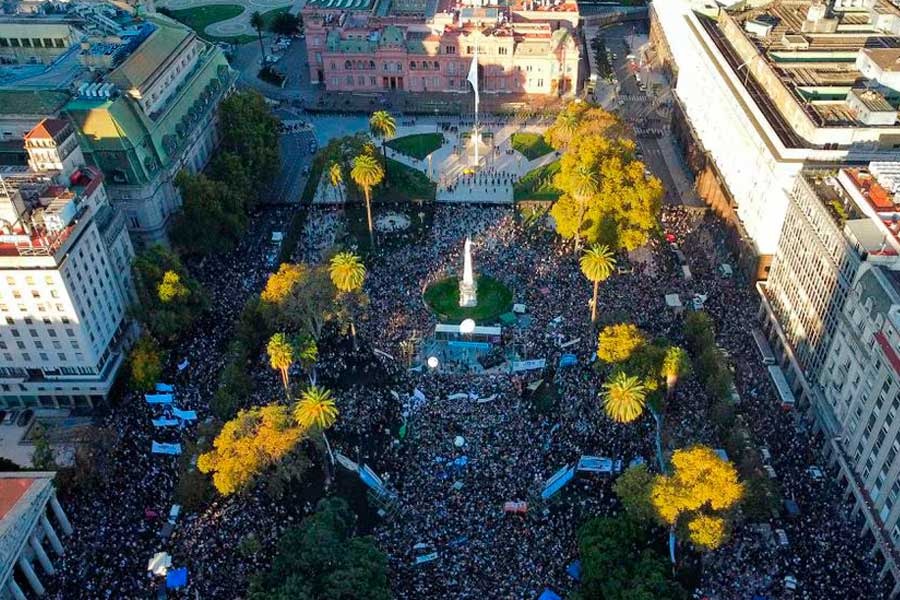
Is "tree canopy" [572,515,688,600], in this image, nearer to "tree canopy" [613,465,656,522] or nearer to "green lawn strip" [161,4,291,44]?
"tree canopy" [613,465,656,522]

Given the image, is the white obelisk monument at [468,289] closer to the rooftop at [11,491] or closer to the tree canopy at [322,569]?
the tree canopy at [322,569]

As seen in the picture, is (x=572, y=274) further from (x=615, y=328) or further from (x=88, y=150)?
(x=88, y=150)

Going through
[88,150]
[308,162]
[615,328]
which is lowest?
[308,162]

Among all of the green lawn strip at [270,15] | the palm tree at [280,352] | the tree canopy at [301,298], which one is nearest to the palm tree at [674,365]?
the tree canopy at [301,298]

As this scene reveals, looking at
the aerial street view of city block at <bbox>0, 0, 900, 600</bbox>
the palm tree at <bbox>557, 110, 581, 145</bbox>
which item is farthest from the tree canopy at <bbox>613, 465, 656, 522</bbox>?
the palm tree at <bbox>557, 110, 581, 145</bbox>

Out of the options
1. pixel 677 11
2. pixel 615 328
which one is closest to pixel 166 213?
pixel 615 328
